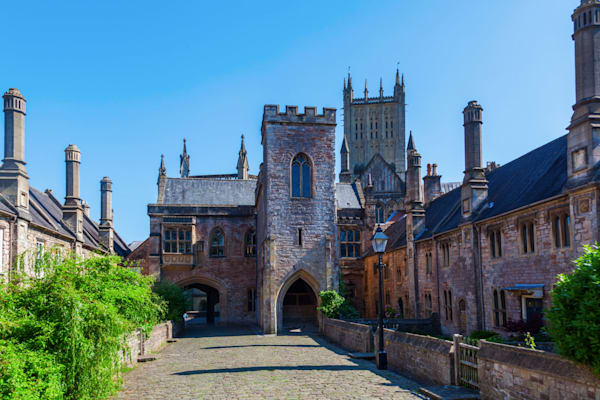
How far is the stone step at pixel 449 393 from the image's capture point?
1059cm

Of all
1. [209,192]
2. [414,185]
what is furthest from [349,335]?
[209,192]

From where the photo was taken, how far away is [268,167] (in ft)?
102

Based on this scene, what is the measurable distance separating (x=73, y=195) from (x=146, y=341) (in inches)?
513

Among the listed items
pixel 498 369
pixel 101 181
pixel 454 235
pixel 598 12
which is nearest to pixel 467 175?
pixel 454 235

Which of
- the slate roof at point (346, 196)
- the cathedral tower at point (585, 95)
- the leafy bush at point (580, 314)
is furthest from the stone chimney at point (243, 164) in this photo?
the leafy bush at point (580, 314)

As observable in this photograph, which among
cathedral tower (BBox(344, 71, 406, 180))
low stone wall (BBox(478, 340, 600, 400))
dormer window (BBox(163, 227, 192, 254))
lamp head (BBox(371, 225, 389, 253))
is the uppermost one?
cathedral tower (BBox(344, 71, 406, 180))

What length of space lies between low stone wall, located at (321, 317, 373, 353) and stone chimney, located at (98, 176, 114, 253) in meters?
18.0

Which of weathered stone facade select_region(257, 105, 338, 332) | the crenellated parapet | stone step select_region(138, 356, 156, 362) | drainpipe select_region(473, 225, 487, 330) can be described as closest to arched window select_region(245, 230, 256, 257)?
weathered stone facade select_region(257, 105, 338, 332)

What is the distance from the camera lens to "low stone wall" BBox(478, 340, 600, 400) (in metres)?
7.91

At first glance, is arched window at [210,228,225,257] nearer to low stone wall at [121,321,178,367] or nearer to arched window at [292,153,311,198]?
arched window at [292,153,311,198]

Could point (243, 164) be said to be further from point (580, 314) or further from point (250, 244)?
point (580, 314)

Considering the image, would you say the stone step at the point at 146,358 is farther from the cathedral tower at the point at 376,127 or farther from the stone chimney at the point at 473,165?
Answer: the cathedral tower at the point at 376,127

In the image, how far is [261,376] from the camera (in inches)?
575

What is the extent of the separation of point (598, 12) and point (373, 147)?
75187mm
